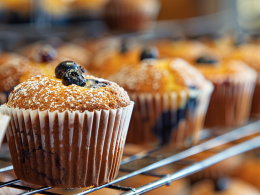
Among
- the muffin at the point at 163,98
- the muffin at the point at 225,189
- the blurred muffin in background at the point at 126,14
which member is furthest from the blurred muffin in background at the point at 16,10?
the muffin at the point at 225,189

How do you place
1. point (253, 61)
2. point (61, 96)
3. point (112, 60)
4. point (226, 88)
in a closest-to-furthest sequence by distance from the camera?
point (61, 96) → point (226, 88) → point (112, 60) → point (253, 61)

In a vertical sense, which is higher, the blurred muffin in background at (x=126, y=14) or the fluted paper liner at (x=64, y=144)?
the blurred muffin in background at (x=126, y=14)

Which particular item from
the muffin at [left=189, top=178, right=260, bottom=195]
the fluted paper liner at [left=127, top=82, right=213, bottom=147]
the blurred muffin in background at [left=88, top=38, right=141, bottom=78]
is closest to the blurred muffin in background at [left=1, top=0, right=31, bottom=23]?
the blurred muffin in background at [left=88, top=38, right=141, bottom=78]

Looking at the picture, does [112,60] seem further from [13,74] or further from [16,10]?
[16,10]

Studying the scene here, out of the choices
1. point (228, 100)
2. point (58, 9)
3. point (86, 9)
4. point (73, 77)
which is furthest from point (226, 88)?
point (58, 9)

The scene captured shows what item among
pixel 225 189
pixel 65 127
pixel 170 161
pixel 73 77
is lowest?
pixel 225 189

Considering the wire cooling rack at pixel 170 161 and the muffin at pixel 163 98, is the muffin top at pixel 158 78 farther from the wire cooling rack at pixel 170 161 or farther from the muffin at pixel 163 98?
the wire cooling rack at pixel 170 161

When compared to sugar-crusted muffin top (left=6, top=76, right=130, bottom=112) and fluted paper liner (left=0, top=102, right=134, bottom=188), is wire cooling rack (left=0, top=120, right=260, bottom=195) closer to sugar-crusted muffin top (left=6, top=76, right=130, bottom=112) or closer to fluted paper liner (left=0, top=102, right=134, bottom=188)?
fluted paper liner (left=0, top=102, right=134, bottom=188)
